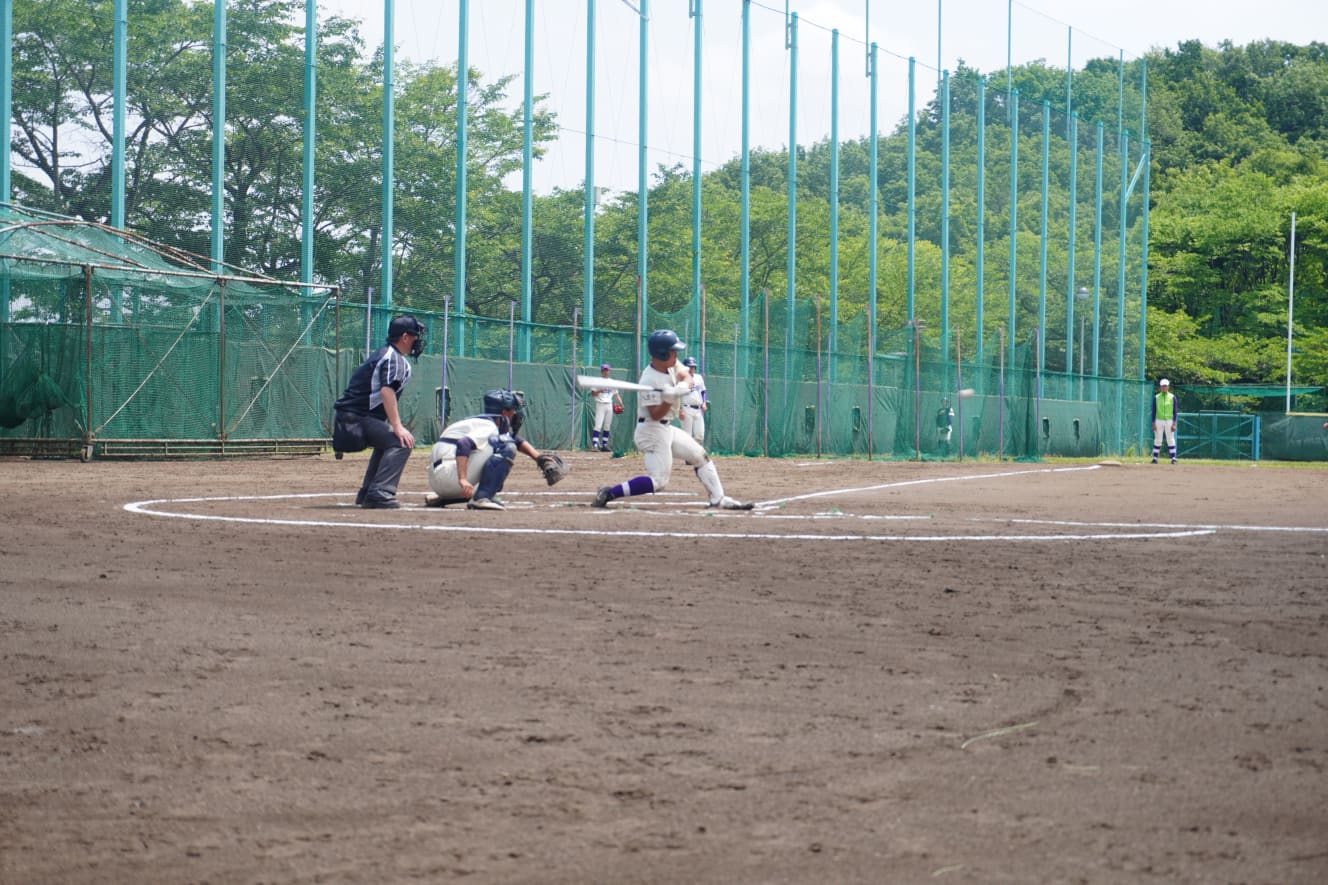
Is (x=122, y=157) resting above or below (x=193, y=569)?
above

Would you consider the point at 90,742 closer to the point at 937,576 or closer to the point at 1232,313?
the point at 937,576

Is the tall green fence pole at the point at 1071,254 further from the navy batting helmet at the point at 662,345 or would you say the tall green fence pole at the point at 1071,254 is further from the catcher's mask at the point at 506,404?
the catcher's mask at the point at 506,404

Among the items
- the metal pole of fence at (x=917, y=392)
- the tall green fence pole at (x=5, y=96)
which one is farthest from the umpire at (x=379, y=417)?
the metal pole of fence at (x=917, y=392)

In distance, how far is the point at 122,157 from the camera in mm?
30141

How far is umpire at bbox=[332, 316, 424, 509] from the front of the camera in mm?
14164

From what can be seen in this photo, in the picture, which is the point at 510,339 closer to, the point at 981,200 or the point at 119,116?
the point at 119,116

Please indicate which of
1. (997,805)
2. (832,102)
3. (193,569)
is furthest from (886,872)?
(832,102)

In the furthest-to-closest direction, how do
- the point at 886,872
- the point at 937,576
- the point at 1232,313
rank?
the point at 1232,313 → the point at 937,576 → the point at 886,872

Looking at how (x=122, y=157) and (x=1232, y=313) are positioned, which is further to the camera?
(x=1232, y=313)

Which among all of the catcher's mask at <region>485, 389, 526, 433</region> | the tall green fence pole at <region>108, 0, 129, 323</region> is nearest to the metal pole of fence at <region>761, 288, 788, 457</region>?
the tall green fence pole at <region>108, 0, 129, 323</region>

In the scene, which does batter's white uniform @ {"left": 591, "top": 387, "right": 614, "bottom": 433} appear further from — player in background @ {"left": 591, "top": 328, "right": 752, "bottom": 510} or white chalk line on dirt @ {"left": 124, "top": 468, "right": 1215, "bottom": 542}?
white chalk line on dirt @ {"left": 124, "top": 468, "right": 1215, "bottom": 542}

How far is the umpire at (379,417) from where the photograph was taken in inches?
558

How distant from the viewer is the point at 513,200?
154 ft

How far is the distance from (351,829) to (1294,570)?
7.42 metres
